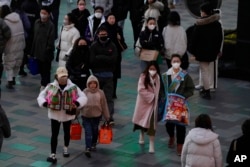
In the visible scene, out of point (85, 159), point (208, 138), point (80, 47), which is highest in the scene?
point (80, 47)

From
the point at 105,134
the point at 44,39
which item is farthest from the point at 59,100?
the point at 44,39

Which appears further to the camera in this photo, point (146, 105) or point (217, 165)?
point (146, 105)

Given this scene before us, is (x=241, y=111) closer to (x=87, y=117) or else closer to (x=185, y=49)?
(x=185, y=49)

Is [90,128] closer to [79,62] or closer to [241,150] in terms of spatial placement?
[79,62]

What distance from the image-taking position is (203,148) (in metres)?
10.9

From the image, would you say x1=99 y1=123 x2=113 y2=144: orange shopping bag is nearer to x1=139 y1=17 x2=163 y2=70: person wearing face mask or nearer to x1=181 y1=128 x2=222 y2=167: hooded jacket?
x1=181 y1=128 x2=222 y2=167: hooded jacket

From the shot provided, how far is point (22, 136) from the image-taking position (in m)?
14.3

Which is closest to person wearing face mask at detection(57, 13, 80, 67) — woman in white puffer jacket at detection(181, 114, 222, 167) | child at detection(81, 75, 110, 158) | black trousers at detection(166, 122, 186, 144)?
child at detection(81, 75, 110, 158)

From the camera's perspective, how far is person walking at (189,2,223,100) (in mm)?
16359

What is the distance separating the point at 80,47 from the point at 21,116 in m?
2.05

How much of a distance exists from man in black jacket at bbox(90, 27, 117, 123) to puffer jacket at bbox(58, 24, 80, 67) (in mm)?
1629

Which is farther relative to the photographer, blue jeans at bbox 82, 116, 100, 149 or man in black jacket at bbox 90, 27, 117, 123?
man in black jacket at bbox 90, 27, 117, 123


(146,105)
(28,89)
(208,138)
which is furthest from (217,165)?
(28,89)

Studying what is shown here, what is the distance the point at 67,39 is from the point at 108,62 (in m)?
1.94
